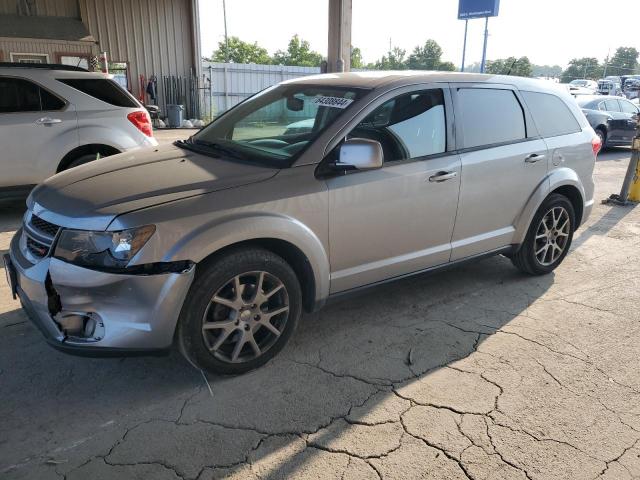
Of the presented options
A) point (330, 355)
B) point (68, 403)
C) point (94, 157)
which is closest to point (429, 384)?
point (330, 355)

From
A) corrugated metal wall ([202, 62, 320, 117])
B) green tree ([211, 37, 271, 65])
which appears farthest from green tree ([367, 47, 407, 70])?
corrugated metal wall ([202, 62, 320, 117])

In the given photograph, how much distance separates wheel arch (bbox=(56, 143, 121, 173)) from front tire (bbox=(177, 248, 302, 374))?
4.24 m

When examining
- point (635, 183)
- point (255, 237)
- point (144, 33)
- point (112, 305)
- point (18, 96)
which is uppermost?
point (144, 33)

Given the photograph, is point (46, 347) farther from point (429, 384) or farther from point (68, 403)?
point (429, 384)

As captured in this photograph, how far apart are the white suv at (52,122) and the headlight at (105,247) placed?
157 inches

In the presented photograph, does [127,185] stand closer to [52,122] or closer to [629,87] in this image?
[52,122]

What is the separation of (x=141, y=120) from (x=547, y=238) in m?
4.95

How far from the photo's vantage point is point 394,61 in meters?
71.6

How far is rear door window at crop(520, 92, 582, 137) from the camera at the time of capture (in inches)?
174

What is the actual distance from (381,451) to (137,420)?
1251mm

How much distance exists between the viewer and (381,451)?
8.24 feet

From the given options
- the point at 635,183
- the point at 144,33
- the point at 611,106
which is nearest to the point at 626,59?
the point at 611,106

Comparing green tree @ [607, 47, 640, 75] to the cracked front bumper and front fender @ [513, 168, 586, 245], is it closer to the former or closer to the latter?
front fender @ [513, 168, 586, 245]

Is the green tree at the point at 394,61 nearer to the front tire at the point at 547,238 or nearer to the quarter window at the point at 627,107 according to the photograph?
the quarter window at the point at 627,107
